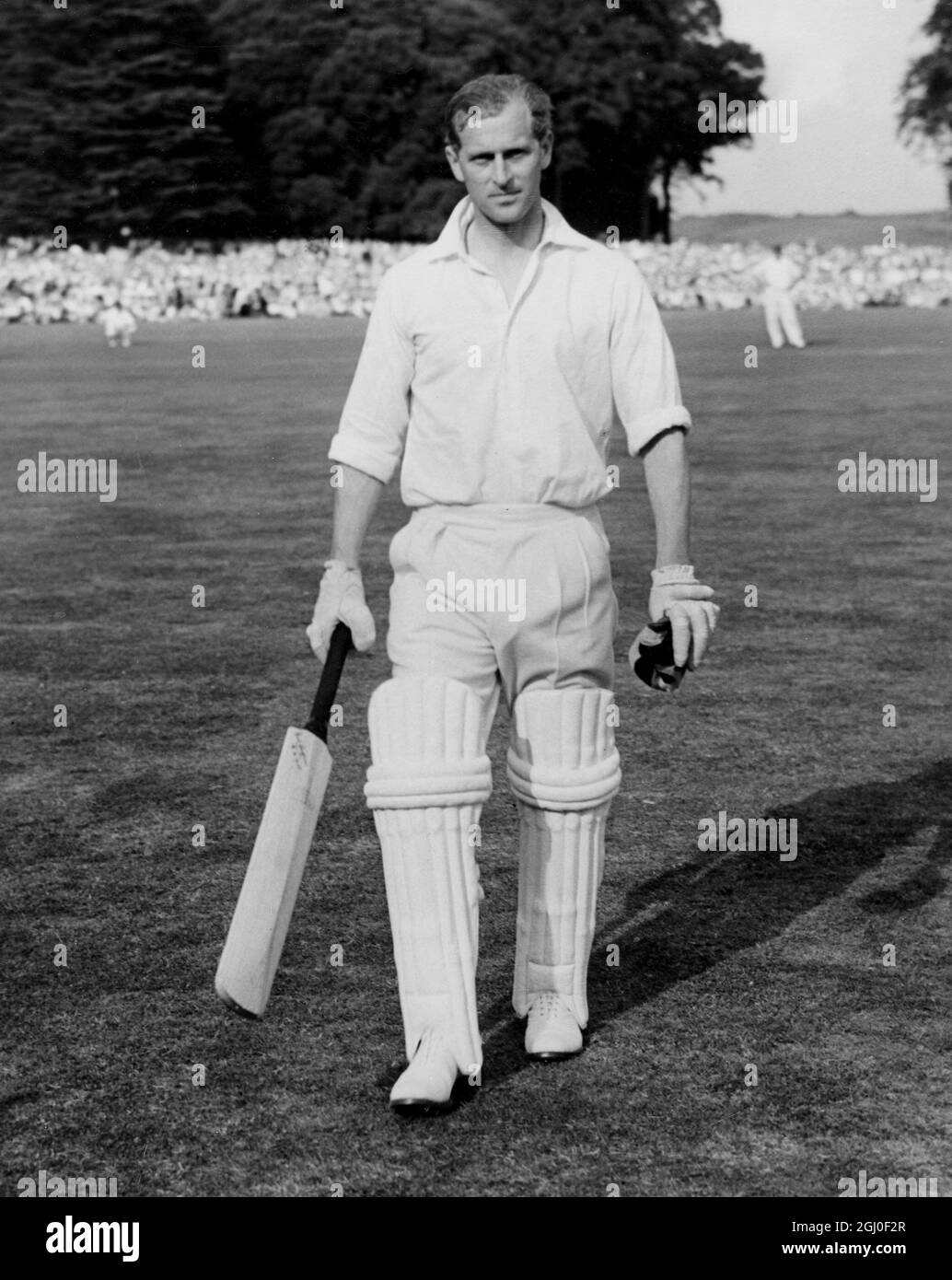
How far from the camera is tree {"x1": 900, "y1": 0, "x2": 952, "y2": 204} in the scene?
6300 cm

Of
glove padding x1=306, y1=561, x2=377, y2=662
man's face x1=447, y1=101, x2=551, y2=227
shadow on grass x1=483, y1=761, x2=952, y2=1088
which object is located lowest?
shadow on grass x1=483, y1=761, x2=952, y2=1088

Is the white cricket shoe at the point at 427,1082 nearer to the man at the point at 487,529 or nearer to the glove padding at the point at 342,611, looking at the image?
the man at the point at 487,529

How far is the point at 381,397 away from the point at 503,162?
0.57 m

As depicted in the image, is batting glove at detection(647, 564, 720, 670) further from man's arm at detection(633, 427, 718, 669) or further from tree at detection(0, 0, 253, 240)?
tree at detection(0, 0, 253, 240)

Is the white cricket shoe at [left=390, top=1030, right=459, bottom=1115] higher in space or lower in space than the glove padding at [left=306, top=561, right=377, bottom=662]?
lower

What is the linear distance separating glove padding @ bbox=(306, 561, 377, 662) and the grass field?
3.09 feet

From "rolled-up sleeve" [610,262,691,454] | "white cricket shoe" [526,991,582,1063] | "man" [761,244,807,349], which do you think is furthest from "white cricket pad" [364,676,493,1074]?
"man" [761,244,807,349]

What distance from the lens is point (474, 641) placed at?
14.5 feet

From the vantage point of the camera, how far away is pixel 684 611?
4.42m

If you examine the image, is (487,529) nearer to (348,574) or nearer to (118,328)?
(348,574)

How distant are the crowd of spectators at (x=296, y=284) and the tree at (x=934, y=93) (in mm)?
10220

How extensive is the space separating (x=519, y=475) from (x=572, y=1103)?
4.26 ft

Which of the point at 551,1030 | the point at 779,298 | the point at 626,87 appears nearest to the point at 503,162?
the point at 551,1030
